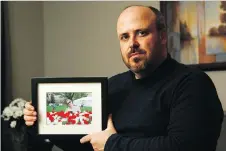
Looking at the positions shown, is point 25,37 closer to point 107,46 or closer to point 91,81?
point 107,46

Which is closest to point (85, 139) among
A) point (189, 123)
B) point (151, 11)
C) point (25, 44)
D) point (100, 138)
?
point (100, 138)

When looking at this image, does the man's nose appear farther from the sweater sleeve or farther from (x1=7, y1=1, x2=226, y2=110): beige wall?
(x1=7, y1=1, x2=226, y2=110): beige wall

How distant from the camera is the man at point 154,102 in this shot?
1.04m

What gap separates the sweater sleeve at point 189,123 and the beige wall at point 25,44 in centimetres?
177

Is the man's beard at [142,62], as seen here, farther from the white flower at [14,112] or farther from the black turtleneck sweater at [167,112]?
the white flower at [14,112]

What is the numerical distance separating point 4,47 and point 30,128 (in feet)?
4.59

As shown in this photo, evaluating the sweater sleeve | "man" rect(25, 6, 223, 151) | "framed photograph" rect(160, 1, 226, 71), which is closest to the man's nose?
"man" rect(25, 6, 223, 151)

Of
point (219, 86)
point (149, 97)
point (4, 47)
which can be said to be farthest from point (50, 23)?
point (149, 97)

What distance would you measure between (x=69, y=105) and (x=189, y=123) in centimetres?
50

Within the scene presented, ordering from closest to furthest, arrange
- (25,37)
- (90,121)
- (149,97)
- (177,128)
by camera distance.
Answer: (177,128) → (149,97) → (90,121) → (25,37)

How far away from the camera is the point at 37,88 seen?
4.40 feet

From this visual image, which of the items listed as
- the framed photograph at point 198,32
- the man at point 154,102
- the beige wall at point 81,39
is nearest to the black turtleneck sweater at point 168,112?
the man at point 154,102

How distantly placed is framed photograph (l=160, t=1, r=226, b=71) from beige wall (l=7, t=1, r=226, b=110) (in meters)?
0.43

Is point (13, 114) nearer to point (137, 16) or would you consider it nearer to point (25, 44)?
point (25, 44)
